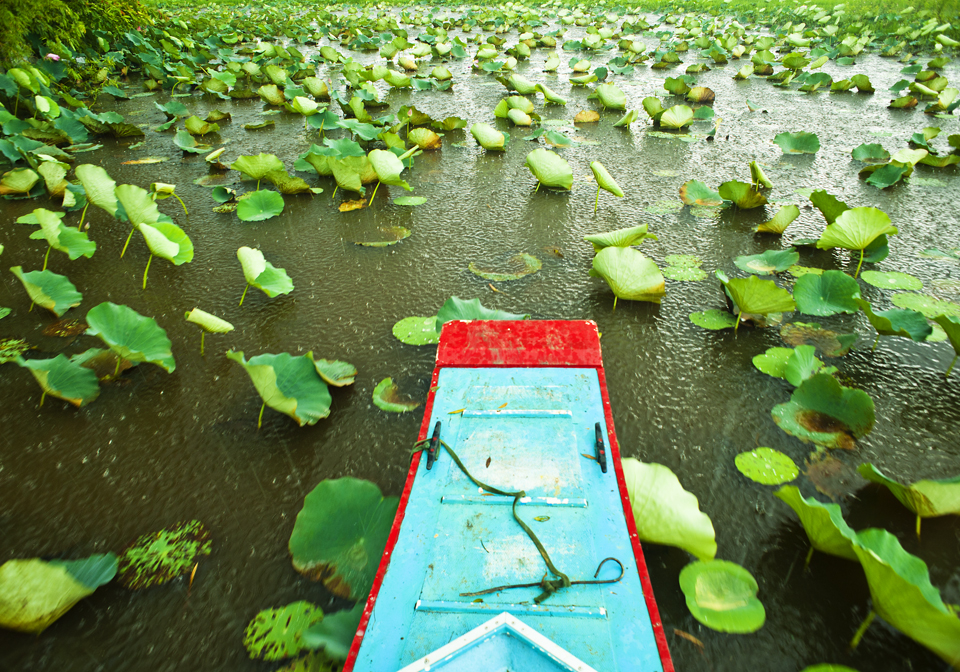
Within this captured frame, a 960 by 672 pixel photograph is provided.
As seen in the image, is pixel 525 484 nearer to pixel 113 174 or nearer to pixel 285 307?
pixel 285 307

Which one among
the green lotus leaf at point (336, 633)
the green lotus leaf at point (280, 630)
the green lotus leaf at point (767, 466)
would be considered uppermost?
the green lotus leaf at point (336, 633)

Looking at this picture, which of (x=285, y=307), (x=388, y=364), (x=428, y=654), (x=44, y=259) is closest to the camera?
(x=428, y=654)

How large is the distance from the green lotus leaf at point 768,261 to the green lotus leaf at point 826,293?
0.21 metres

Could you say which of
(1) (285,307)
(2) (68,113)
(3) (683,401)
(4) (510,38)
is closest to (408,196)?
(1) (285,307)

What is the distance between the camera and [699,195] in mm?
2773

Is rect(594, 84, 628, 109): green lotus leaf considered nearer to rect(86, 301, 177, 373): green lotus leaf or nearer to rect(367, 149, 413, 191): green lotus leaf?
rect(367, 149, 413, 191): green lotus leaf

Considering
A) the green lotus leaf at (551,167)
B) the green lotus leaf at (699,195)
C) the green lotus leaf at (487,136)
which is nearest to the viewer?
the green lotus leaf at (699,195)

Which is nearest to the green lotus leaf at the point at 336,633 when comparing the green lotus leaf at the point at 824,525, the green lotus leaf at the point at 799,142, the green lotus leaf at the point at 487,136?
the green lotus leaf at the point at 824,525

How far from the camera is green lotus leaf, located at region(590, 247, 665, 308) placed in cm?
192

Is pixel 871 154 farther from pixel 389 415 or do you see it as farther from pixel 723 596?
pixel 389 415

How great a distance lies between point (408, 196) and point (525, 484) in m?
2.22

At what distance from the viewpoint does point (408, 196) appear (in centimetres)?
298

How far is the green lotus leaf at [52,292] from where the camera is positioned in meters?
1.87

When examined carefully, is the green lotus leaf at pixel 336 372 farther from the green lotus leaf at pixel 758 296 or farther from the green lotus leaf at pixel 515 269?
the green lotus leaf at pixel 758 296
